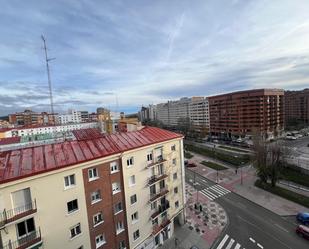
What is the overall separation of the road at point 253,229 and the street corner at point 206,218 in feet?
3.20

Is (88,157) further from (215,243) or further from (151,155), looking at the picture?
(215,243)

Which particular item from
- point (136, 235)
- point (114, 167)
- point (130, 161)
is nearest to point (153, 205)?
point (136, 235)

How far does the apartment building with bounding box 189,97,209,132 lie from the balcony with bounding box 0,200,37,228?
105341 mm

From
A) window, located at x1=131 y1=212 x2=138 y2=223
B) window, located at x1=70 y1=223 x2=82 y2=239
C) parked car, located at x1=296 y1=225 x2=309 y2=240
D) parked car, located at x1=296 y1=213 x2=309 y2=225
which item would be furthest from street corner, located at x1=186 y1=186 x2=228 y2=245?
window, located at x1=70 y1=223 x2=82 y2=239

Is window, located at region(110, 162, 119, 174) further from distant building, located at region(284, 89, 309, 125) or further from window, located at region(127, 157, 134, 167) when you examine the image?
distant building, located at region(284, 89, 309, 125)

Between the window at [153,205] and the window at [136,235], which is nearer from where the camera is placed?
the window at [136,235]

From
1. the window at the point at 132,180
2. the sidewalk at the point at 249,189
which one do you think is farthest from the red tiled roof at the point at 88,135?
the sidewalk at the point at 249,189

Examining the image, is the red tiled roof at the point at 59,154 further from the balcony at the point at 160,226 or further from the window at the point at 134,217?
the balcony at the point at 160,226

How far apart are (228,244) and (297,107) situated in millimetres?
133462

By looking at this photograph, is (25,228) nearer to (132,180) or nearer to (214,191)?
(132,180)

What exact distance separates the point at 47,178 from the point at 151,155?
1202 centimetres

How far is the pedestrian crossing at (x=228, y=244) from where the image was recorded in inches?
1005

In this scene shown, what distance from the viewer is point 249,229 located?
94.3ft

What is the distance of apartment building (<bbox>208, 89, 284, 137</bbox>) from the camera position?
3474 inches
